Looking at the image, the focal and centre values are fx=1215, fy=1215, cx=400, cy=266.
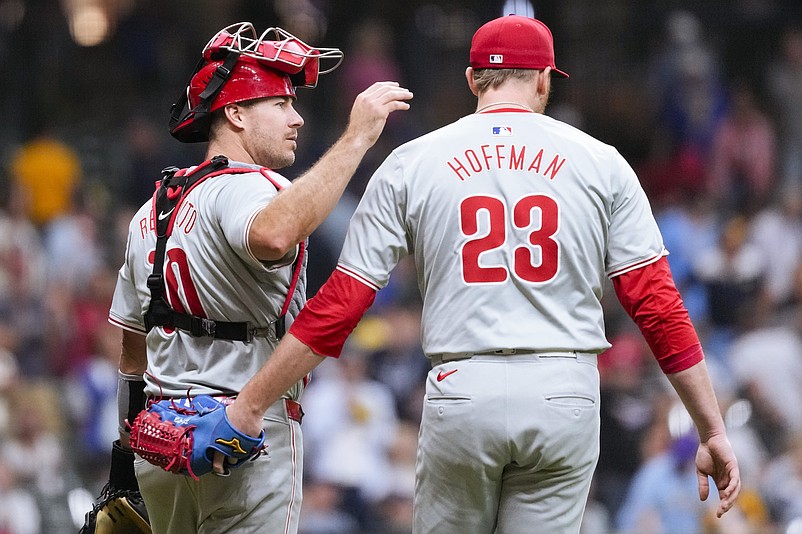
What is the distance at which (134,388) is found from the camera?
423cm

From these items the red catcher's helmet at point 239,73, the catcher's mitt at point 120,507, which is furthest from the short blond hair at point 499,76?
the catcher's mitt at point 120,507

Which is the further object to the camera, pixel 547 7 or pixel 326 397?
pixel 547 7

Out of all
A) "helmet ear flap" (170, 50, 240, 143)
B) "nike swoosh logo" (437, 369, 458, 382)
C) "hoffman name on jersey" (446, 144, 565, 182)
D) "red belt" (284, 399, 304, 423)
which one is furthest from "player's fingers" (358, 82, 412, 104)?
"red belt" (284, 399, 304, 423)

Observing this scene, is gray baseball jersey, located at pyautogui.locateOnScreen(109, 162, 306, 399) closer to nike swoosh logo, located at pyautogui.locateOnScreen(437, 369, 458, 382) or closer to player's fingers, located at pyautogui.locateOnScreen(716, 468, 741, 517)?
nike swoosh logo, located at pyautogui.locateOnScreen(437, 369, 458, 382)

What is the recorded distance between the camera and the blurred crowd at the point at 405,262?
866 centimetres

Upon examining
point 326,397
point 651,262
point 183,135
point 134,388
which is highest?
point 183,135

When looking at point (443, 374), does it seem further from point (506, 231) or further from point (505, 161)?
point (505, 161)

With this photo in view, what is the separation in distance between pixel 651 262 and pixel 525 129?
1.81 ft

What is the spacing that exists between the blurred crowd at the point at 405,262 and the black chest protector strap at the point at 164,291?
160 inches

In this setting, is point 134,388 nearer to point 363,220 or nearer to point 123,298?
point 123,298

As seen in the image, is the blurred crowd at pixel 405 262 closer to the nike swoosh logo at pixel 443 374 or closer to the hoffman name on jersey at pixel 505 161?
the nike swoosh logo at pixel 443 374

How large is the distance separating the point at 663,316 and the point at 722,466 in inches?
19.4

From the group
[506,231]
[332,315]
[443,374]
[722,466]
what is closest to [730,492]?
[722,466]

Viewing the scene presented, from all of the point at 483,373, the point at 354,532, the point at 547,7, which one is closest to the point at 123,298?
the point at 483,373
